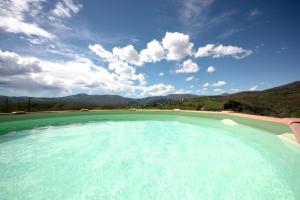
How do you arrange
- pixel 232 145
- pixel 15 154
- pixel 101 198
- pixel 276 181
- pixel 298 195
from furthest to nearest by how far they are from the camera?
pixel 232 145 → pixel 15 154 → pixel 276 181 → pixel 101 198 → pixel 298 195

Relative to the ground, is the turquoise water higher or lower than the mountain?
lower

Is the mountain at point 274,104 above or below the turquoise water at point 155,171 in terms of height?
above

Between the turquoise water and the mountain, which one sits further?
the mountain

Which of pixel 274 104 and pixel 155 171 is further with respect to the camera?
pixel 274 104

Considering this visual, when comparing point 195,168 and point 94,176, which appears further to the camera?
point 195,168

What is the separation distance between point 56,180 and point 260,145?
807 centimetres

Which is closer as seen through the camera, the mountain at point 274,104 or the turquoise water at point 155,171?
the turquoise water at point 155,171

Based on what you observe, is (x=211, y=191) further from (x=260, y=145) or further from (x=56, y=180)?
(x=260, y=145)

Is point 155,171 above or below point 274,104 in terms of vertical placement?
below

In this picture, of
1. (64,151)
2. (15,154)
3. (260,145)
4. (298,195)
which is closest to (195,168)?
(298,195)

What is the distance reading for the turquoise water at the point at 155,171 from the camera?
4.02m

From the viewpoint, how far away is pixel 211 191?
4.02 meters

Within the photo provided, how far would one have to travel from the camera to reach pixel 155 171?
5.33 meters

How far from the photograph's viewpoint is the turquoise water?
4.02m
